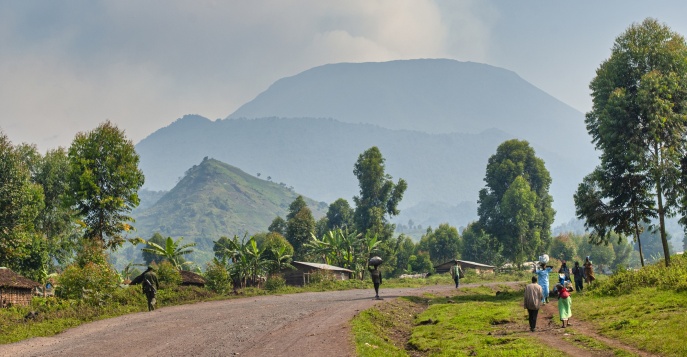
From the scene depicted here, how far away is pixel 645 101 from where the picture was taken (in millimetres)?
37531

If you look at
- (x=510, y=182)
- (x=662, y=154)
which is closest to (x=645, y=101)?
(x=662, y=154)

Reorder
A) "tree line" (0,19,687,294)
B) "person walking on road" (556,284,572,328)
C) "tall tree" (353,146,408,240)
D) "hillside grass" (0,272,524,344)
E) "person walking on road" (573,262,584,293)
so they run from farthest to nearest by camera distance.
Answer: "tall tree" (353,146,408,240) → "tree line" (0,19,687,294) → "person walking on road" (573,262,584,293) → "hillside grass" (0,272,524,344) → "person walking on road" (556,284,572,328)

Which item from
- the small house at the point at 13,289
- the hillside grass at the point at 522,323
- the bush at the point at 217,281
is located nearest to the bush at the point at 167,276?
the bush at the point at 217,281

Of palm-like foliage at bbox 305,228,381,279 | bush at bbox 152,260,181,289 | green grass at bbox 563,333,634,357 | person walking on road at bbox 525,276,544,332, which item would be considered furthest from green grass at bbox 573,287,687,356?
palm-like foliage at bbox 305,228,381,279

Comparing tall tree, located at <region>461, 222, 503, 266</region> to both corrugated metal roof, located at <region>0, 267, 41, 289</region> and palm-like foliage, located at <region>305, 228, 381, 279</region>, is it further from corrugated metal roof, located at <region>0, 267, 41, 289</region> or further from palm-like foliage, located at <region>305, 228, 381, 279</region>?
corrugated metal roof, located at <region>0, 267, 41, 289</region>

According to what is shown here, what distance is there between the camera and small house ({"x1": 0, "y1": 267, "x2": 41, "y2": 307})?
1716 inches

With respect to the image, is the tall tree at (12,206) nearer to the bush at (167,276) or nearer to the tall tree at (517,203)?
the bush at (167,276)

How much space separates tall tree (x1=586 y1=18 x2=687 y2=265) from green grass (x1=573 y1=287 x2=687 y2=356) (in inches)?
481

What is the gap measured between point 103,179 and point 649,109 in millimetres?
42291

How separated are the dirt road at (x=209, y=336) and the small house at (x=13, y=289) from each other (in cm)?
1895

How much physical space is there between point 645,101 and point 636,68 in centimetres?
418

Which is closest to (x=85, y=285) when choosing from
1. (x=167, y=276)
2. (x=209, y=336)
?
(x=167, y=276)

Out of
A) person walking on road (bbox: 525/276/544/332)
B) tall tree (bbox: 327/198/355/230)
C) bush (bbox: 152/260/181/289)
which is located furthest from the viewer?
tall tree (bbox: 327/198/355/230)

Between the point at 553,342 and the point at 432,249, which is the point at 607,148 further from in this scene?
the point at 432,249
